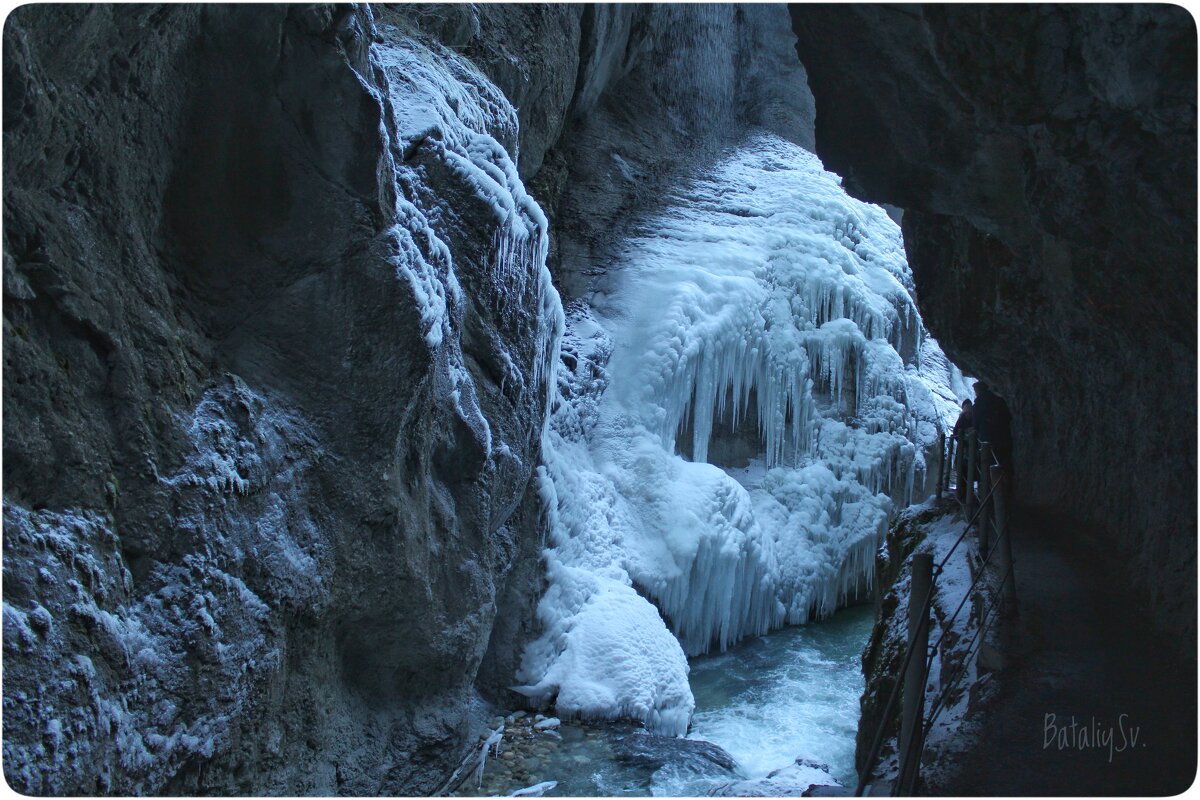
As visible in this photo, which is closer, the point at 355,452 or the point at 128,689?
the point at 128,689

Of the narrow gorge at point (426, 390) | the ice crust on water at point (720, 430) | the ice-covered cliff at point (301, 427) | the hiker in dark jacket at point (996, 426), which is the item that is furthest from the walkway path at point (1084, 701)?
the ice crust on water at point (720, 430)

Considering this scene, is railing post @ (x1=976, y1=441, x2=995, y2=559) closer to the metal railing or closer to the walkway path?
the metal railing

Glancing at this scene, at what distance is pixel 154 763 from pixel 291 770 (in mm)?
1319

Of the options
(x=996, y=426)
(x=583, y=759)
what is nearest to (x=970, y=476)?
(x=996, y=426)

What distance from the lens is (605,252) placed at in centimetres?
1584

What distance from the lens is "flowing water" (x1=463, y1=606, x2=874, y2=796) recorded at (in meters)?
7.91

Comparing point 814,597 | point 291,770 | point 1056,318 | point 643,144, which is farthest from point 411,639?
point 643,144

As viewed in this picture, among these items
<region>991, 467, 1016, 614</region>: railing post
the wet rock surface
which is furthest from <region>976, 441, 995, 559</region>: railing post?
the wet rock surface

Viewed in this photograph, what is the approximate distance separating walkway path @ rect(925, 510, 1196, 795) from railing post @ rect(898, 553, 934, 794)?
491 millimetres

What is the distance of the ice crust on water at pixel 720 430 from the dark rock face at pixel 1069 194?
4929 mm

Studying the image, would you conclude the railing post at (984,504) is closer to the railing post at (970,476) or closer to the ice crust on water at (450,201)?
the railing post at (970,476)

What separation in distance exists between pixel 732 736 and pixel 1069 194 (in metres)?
6.99

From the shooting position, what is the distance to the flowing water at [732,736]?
7910 millimetres

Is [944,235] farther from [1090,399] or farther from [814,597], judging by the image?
[814,597]
